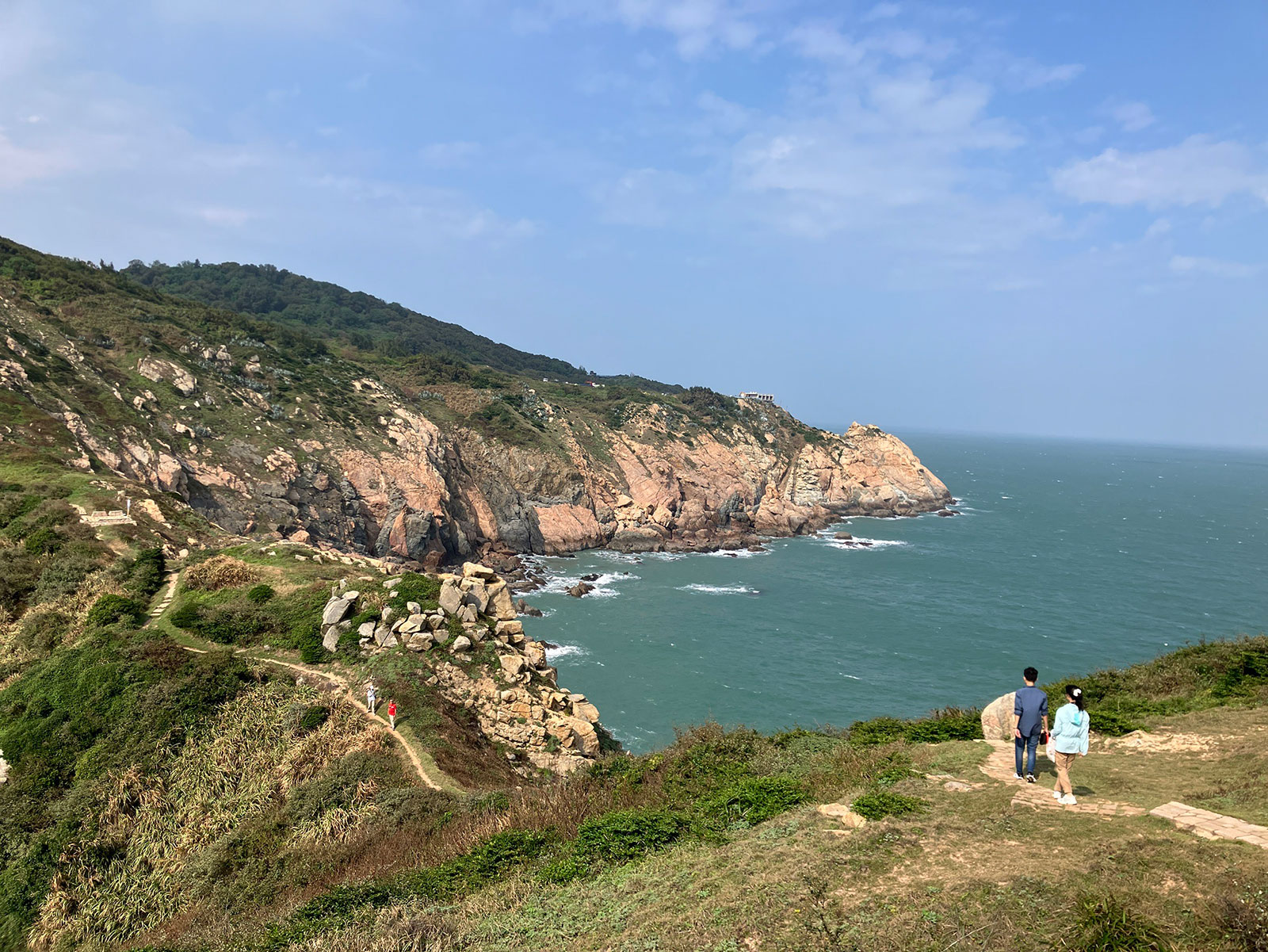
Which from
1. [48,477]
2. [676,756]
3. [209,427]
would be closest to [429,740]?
[676,756]

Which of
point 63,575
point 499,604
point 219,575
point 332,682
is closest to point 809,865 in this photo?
point 332,682

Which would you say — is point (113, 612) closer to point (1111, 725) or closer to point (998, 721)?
point (998, 721)

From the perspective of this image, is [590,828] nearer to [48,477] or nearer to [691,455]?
[48,477]

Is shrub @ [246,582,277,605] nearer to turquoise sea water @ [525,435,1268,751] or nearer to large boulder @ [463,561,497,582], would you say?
large boulder @ [463,561,497,582]

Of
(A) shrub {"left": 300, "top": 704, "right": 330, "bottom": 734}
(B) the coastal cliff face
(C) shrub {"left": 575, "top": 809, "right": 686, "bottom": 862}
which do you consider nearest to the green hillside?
(B) the coastal cliff face

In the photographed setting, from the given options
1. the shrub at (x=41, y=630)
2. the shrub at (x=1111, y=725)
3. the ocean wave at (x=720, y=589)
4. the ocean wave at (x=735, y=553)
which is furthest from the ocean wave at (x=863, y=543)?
the shrub at (x=41, y=630)

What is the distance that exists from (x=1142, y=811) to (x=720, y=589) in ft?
174

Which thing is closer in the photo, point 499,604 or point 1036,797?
point 1036,797

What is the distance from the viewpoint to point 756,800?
10.9 metres

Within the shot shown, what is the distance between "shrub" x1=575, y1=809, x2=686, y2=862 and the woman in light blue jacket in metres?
5.82

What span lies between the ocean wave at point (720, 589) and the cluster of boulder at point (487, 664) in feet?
130

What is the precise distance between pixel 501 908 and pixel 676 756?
21.4 ft

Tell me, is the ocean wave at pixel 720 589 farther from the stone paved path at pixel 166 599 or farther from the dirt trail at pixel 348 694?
the dirt trail at pixel 348 694

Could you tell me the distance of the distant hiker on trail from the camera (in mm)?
10133
